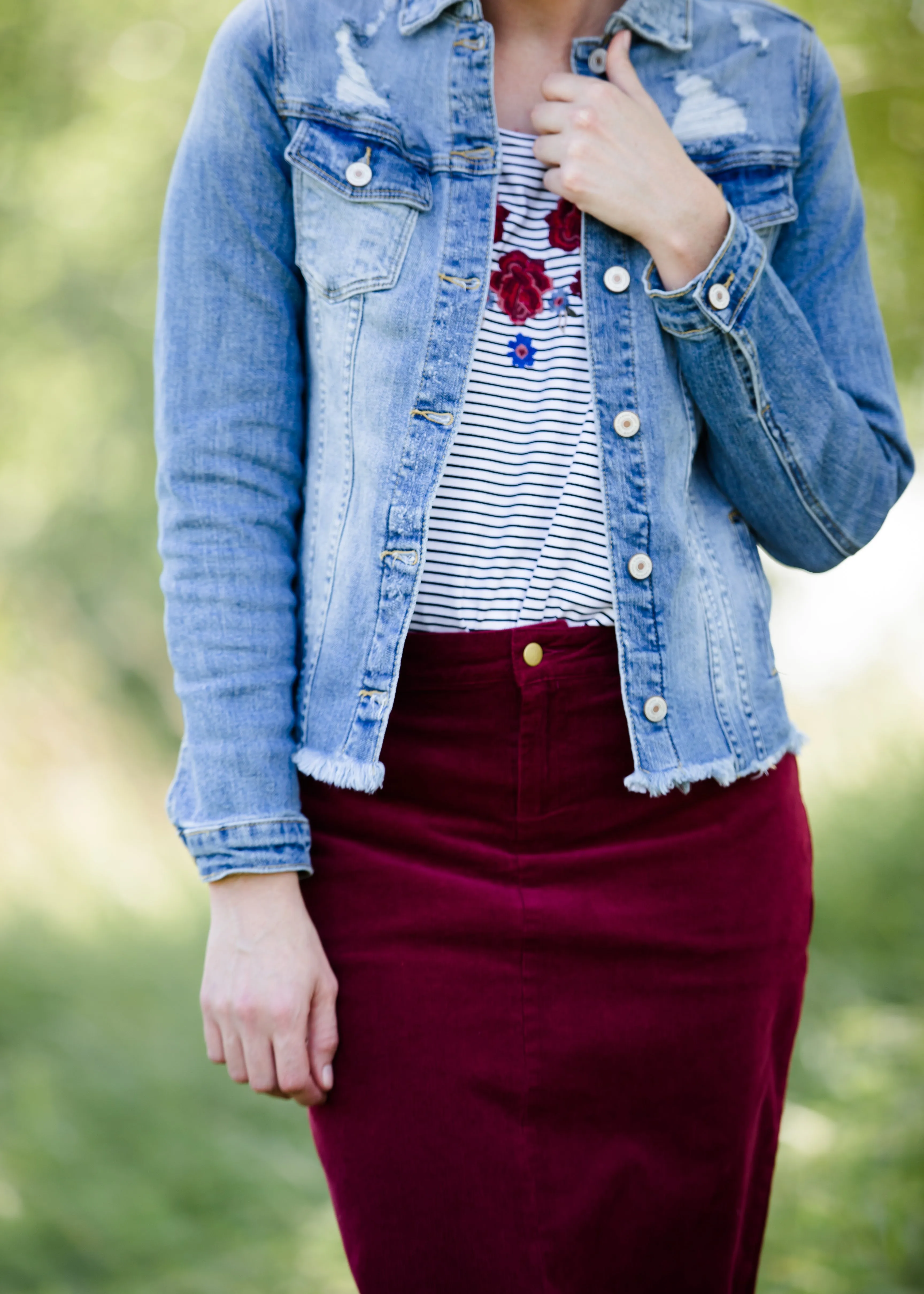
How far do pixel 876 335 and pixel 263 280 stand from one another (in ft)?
2.43

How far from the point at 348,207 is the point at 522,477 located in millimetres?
339

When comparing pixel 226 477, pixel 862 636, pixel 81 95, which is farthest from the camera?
pixel 862 636

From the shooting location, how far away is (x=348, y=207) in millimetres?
1205

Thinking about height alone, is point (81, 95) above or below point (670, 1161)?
above

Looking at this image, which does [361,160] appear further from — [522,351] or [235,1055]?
[235,1055]

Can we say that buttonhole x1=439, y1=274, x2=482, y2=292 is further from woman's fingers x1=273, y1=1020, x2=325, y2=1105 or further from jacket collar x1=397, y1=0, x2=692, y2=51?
woman's fingers x1=273, y1=1020, x2=325, y2=1105

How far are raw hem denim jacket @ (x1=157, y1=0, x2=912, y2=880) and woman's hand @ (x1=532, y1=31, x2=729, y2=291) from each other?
0.03 metres

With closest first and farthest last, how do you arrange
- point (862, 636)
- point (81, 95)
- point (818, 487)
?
1. point (818, 487)
2. point (81, 95)
3. point (862, 636)

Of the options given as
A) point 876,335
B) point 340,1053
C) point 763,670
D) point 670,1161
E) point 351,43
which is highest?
point 351,43

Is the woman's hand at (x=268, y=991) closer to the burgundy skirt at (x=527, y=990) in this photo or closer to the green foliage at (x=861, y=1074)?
the burgundy skirt at (x=527, y=990)

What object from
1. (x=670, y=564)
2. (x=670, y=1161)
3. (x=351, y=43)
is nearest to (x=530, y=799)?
(x=670, y=564)

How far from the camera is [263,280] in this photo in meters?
1.20

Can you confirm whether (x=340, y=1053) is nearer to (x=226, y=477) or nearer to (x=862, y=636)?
(x=226, y=477)

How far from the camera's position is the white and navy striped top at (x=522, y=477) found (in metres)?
1.21
